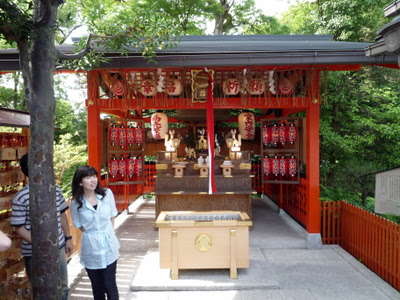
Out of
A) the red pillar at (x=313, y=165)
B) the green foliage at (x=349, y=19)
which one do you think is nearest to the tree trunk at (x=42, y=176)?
the red pillar at (x=313, y=165)

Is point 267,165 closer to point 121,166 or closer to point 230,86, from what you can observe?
point 230,86

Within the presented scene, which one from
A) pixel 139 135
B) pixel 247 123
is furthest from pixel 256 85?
pixel 139 135

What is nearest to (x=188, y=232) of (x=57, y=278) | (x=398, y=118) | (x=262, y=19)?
(x=57, y=278)

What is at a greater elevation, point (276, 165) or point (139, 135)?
point (139, 135)

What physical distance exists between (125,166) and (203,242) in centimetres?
374

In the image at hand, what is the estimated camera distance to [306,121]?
23.6ft

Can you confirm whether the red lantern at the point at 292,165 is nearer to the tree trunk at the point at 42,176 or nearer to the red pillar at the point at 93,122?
the red pillar at the point at 93,122

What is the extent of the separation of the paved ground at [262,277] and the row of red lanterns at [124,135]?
7.87 ft

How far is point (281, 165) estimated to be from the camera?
7902 mm

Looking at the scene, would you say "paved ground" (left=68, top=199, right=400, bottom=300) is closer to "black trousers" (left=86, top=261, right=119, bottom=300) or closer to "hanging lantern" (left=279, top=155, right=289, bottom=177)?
"black trousers" (left=86, top=261, right=119, bottom=300)

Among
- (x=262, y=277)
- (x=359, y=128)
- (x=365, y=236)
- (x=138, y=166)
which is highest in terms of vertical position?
(x=359, y=128)

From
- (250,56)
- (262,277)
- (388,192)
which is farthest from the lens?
(388,192)

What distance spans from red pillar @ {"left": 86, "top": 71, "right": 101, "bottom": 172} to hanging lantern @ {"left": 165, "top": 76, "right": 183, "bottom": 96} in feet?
5.34

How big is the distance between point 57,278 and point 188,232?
8.40 feet
